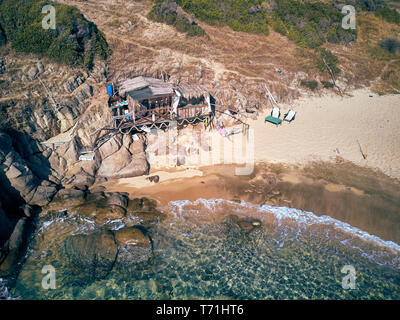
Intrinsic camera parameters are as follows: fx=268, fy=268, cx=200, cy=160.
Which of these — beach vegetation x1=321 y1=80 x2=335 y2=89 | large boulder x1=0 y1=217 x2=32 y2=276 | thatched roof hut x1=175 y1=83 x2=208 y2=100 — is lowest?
large boulder x1=0 y1=217 x2=32 y2=276

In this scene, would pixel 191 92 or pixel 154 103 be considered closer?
pixel 154 103

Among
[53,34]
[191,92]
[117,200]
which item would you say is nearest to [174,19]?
[53,34]

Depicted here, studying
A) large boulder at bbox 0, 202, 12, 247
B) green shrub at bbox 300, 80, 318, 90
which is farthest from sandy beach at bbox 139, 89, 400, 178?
large boulder at bbox 0, 202, 12, 247

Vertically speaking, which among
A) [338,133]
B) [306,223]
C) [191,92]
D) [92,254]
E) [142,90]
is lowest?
[306,223]

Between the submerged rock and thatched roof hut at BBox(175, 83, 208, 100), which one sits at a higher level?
thatched roof hut at BBox(175, 83, 208, 100)

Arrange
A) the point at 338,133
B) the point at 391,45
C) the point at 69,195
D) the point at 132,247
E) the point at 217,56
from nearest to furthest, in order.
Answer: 1. the point at 132,247
2. the point at 69,195
3. the point at 338,133
4. the point at 217,56
5. the point at 391,45

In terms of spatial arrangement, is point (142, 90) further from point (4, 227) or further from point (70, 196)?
point (4, 227)

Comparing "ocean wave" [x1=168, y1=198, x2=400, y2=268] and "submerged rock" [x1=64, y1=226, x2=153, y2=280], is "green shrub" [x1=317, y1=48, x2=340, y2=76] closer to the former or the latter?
"ocean wave" [x1=168, y1=198, x2=400, y2=268]

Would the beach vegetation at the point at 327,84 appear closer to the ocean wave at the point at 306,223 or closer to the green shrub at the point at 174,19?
the green shrub at the point at 174,19
